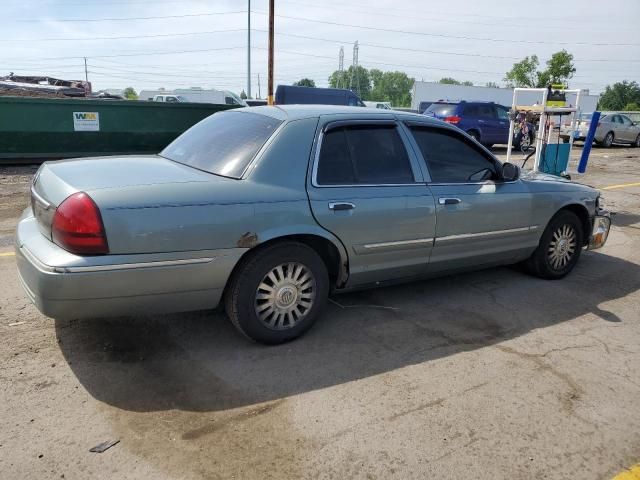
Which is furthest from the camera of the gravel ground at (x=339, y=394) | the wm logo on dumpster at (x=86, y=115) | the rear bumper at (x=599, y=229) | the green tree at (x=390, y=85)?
the green tree at (x=390, y=85)

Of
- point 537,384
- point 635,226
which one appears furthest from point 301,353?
point 635,226

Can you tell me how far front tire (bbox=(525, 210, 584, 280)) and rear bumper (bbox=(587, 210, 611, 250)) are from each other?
173 mm

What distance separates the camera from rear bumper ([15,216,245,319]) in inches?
116

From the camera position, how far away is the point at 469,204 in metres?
4.41

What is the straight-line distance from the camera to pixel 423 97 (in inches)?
1451

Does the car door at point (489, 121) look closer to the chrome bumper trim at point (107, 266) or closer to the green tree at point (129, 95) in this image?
the chrome bumper trim at point (107, 266)

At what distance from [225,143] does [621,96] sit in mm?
99521

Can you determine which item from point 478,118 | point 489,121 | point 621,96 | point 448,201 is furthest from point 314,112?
point 621,96

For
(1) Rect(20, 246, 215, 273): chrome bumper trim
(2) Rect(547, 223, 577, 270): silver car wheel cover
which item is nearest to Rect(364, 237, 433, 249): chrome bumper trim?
(1) Rect(20, 246, 215, 273): chrome bumper trim

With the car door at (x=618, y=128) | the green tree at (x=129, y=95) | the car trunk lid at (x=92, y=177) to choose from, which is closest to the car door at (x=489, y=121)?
the car door at (x=618, y=128)

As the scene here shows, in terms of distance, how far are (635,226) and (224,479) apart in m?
7.64

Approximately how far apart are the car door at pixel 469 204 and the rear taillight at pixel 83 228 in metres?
2.44

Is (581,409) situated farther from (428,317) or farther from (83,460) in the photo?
(83,460)

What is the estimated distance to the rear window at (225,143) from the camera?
3.63 metres
